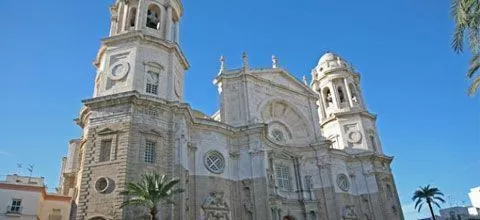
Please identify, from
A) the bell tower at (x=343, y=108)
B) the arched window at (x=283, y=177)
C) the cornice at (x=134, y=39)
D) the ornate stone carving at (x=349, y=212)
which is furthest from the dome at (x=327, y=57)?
the cornice at (x=134, y=39)

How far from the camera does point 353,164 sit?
129 feet

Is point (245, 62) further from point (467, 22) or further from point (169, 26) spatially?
point (467, 22)

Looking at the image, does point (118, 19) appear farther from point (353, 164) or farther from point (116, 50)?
point (353, 164)

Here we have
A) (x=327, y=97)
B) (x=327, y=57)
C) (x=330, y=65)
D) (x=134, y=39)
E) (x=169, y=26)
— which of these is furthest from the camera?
(x=327, y=57)

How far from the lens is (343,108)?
43.6m

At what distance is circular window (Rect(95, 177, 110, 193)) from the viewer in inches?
844

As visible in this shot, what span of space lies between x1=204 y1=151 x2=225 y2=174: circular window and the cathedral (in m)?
0.09

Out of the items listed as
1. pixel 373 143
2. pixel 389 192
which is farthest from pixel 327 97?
pixel 389 192

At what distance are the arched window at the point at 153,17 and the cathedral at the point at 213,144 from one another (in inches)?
3.5

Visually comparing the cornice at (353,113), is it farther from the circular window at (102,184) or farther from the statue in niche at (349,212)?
the circular window at (102,184)

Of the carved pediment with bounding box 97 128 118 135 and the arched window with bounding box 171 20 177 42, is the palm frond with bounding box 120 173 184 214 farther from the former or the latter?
the arched window with bounding box 171 20 177 42

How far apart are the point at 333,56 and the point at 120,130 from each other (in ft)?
107

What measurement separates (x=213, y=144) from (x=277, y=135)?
9.07 meters

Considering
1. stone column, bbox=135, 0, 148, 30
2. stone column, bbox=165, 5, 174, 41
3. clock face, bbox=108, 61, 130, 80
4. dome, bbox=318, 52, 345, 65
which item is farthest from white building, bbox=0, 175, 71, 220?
dome, bbox=318, 52, 345, 65
